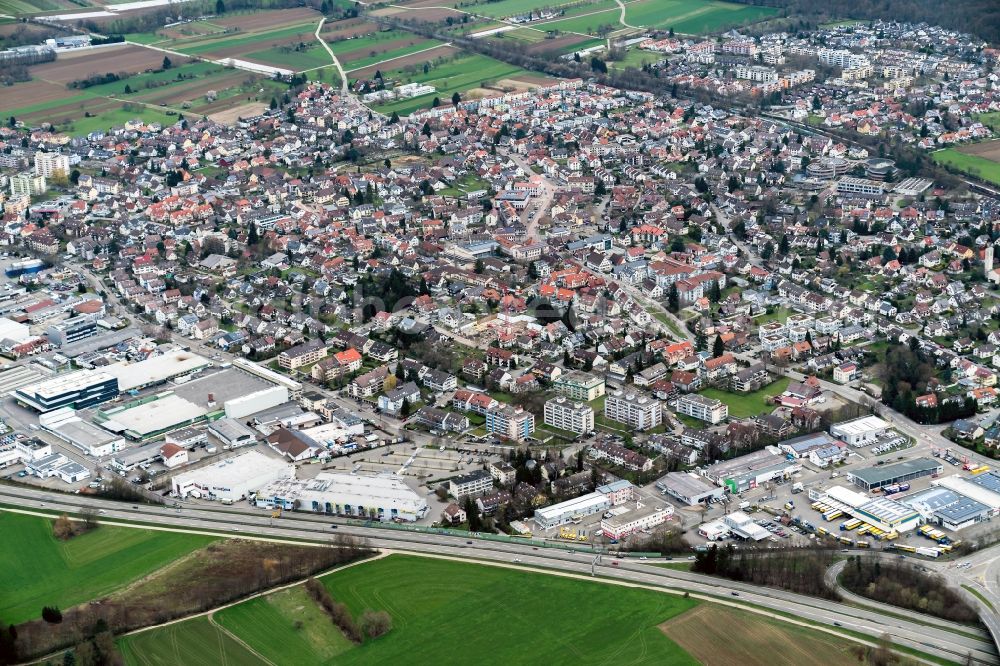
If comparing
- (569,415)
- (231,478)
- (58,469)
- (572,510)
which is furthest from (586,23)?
(572,510)

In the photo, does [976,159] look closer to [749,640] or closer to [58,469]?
[749,640]

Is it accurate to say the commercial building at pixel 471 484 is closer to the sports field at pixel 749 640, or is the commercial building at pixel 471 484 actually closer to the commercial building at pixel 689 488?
the commercial building at pixel 689 488

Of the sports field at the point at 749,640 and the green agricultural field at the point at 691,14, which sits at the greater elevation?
the green agricultural field at the point at 691,14

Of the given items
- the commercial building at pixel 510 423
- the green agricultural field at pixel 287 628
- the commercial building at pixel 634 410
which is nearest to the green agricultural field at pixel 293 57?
the commercial building at pixel 510 423

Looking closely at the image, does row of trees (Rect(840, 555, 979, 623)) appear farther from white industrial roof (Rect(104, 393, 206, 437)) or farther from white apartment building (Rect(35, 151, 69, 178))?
white apartment building (Rect(35, 151, 69, 178))

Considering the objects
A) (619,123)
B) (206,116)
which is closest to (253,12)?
(206,116)

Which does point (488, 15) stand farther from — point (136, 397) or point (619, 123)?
point (136, 397)
